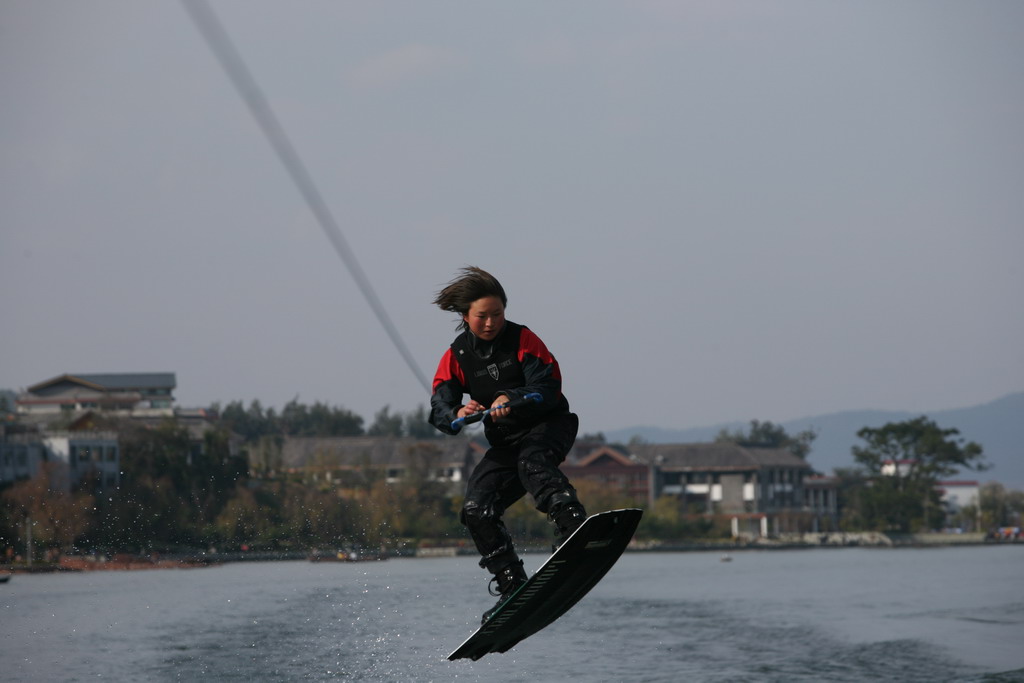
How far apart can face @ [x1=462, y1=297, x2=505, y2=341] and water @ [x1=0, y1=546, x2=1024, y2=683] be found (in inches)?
380

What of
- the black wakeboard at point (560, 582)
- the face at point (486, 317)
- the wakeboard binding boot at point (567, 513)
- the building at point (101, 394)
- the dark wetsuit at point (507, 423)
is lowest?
the black wakeboard at point (560, 582)

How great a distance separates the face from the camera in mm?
9281

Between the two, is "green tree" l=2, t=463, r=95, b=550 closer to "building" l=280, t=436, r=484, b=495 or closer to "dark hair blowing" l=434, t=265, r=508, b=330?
"building" l=280, t=436, r=484, b=495

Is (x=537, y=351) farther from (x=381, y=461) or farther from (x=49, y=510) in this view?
(x=381, y=461)

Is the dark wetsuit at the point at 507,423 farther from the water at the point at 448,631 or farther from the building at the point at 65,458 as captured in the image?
the building at the point at 65,458

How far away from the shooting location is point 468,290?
9.30 meters

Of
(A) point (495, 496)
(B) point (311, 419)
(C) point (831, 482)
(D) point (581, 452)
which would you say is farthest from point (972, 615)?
(B) point (311, 419)

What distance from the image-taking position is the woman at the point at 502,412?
9.32 m

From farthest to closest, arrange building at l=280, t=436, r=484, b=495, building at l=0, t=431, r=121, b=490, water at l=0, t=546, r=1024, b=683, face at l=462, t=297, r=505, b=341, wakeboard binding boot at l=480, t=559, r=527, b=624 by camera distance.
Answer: building at l=280, t=436, r=484, b=495 < building at l=0, t=431, r=121, b=490 < water at l=0, t=546, r=1024, b=683 < wakeboard binding boot at l=480, t=559, r=527, b=624 < face at l=462, t=297, r=505, b=341

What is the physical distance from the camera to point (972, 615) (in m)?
40.5

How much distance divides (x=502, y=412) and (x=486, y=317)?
0.72 meters

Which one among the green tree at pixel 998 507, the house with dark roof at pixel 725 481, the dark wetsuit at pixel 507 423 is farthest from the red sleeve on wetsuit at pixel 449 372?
the green tree at pixel 998 507

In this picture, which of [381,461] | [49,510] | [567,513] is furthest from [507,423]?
[381,461]

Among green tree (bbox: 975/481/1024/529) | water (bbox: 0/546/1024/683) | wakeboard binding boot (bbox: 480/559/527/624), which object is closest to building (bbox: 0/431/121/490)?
water (bbox: 0/546/1024/683)
